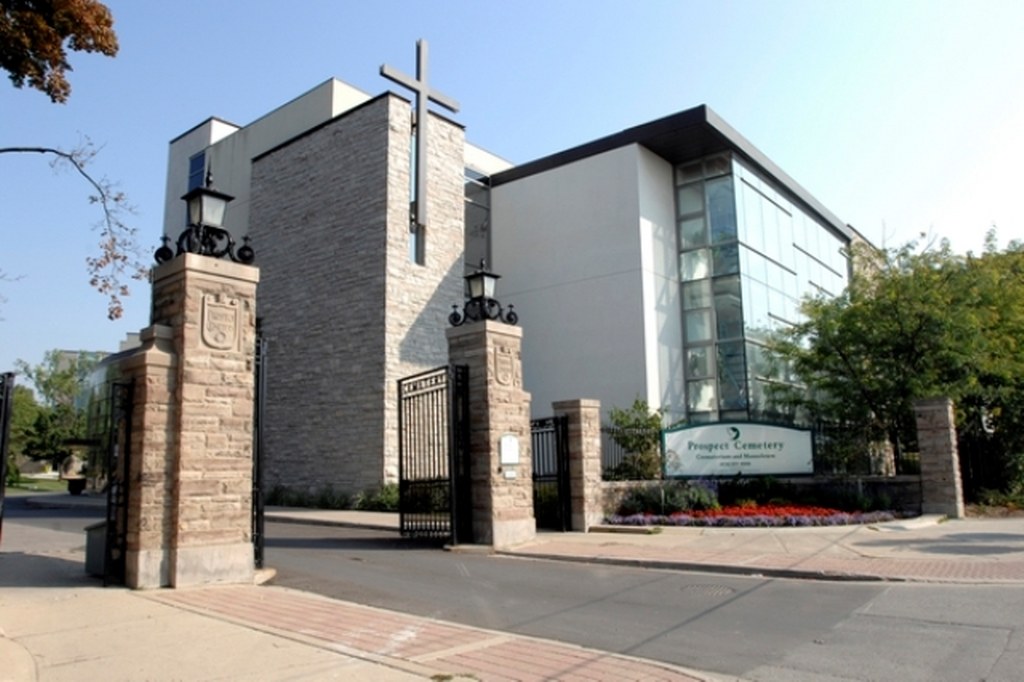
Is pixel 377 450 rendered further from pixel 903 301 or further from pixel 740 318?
pixel 903 301

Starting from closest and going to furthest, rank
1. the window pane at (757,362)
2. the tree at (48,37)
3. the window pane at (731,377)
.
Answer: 1. the tree at (48,37)
2. the window pane at (731,377)
3. the window pane at (757,362)

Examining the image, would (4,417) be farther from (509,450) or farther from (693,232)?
(693,232)

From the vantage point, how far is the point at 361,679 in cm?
499

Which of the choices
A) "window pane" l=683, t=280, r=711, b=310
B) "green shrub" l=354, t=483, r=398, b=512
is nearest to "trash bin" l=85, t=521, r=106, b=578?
"green shrub" l=354, t=483, r=398, b=512

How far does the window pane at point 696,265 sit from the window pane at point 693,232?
0.31m

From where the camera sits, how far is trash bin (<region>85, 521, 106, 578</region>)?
30.2 ft

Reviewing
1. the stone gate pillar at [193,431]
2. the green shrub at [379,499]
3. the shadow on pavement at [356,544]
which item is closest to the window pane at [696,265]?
the green shrub at [379,499]

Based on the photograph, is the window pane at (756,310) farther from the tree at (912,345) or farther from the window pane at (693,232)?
the tree at (912,345)

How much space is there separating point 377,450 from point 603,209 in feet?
35.8

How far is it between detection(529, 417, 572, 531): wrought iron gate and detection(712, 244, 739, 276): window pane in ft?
35.7

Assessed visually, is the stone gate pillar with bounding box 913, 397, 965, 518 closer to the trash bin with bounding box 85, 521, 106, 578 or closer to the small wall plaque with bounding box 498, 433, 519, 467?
the small wall plaque with bounding box 498, 433, 519, 467

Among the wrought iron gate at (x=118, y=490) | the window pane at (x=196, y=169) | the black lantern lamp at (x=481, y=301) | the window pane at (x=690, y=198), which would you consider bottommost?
the wrought iron gate at (x=118, y=490)

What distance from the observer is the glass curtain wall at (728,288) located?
80.1 ft

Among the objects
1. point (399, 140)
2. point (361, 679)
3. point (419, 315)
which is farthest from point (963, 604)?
point (399, 140)
